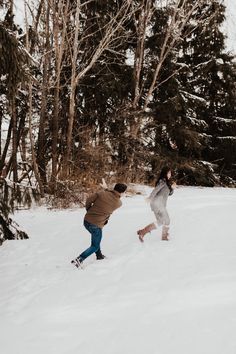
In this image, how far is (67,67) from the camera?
18188 millimetres

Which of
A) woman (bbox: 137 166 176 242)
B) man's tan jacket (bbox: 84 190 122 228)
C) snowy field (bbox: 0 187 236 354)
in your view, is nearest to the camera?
snowy field (bbox: 0 187 236 354)

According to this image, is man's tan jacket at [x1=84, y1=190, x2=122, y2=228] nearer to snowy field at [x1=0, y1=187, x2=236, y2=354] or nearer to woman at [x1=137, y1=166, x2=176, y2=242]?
snowy field at [x1=0, y1=187, x2=236, y2=354]

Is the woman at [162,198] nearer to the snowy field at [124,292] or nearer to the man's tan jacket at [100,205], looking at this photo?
the snowy field at [124,292]

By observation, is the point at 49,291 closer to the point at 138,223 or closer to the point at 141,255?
the point at 141,255

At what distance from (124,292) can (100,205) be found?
6.25 feet

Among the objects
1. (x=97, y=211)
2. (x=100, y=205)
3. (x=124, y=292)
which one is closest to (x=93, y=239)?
(x=97, y=211)

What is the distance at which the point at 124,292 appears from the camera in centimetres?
601

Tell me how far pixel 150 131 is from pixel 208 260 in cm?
1269

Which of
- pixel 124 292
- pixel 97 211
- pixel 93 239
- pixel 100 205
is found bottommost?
pixel 124 292

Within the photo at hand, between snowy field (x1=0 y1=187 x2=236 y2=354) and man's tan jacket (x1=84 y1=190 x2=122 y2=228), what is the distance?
33.3 inches

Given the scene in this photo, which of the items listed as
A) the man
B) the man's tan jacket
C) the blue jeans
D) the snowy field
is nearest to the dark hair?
the man

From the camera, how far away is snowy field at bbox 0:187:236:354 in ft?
14.9

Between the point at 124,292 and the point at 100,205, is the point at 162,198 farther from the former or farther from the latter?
the point at 124,292

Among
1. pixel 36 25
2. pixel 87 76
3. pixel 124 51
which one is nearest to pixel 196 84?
pixel 124 51
